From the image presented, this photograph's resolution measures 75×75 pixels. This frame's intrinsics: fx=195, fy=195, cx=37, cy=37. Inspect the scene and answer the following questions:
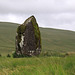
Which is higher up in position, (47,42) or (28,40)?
(28,40)

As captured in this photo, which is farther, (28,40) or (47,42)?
(47,42)

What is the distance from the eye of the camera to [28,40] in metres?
23.5

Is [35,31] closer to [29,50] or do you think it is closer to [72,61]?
[29,50]

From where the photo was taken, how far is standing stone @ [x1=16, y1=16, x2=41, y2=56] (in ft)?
75.8

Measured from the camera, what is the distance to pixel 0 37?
10756 centimetres

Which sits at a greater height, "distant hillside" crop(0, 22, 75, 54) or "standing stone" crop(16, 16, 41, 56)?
"standing stone" crop(16, 16, 41, 56)

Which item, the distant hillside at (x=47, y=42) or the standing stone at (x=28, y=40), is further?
the distant hillside at (x=47, y=42)

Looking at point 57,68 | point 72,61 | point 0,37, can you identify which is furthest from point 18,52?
point 0,37

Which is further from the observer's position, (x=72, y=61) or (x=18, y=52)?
(x=18, y=52)

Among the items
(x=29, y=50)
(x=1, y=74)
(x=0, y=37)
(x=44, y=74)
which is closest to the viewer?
(x=44, y=74)

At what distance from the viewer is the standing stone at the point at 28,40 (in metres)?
23.1

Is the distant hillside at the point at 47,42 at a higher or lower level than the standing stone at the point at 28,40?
lower

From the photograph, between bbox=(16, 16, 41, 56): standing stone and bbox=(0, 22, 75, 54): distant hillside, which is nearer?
bbox=(16, 16, 41, 56): standing stone

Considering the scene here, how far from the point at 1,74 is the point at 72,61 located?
2377 millimetres
